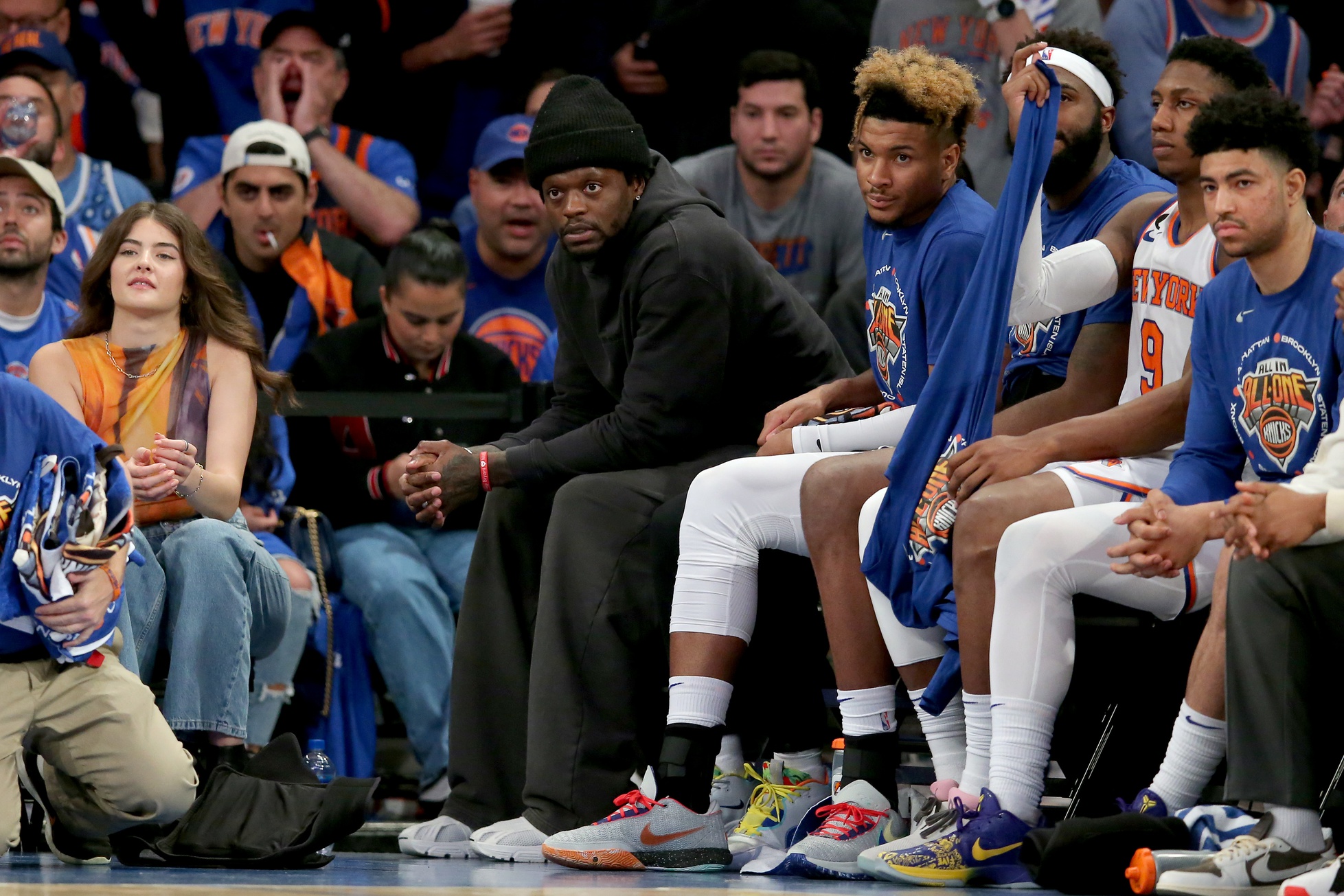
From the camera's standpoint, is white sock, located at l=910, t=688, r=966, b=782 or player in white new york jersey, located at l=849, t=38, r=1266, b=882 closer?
player in white new york jersey, located at l=849, t=38, r=1266, b=882

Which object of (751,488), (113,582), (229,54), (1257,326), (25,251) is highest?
(229,54)

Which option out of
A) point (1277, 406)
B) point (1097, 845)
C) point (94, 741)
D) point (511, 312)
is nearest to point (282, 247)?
point (511, 312)

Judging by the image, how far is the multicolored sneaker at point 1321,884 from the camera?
2641mm

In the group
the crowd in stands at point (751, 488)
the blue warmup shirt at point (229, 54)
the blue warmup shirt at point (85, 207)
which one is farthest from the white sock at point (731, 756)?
the blue warmup shirt at point (229, 54)

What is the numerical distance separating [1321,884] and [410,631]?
3.22 m

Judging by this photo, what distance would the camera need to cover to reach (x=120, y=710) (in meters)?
3.70

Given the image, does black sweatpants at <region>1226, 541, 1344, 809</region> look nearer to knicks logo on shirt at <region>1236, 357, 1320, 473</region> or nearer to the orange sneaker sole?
knicks logo on shirt at <region>1236, 357, 1320, 473</region>

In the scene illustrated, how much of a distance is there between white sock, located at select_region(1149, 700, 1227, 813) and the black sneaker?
2.19 metres

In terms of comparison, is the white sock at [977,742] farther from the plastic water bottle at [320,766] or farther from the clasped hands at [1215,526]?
the plastic water bottle at [320,766]

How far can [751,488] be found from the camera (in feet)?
12.3

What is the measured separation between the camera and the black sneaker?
3.79 m

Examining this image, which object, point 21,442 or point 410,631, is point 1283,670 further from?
point 410,631

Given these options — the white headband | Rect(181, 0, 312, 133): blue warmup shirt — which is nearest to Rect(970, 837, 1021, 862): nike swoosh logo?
the white headband

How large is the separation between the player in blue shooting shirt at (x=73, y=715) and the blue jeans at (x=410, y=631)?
5.07 feet
